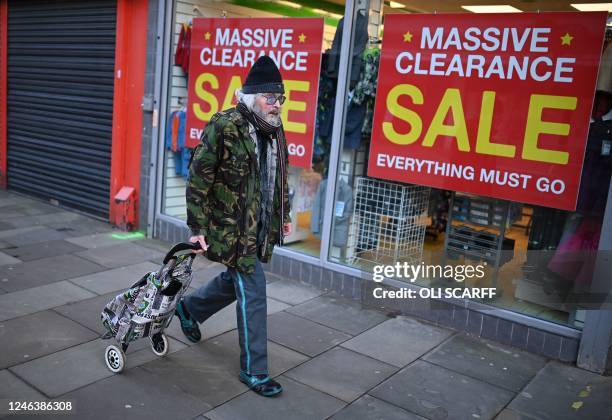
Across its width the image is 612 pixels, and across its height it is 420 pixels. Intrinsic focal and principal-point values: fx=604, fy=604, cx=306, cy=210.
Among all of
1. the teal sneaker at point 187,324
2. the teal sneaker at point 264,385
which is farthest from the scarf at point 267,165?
the teal sneaker at point 187,324

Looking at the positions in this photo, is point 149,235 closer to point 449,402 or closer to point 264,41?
point 264,41

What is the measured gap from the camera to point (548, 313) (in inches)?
193

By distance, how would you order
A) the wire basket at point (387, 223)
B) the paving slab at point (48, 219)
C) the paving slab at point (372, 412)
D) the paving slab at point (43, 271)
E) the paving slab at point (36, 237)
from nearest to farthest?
the paving slab at point (372, 412), the paving slab at point (43, 271), the wire basket at point (387, 223), the paving slab at point (36, 237), the paving slab at point (48, 219)

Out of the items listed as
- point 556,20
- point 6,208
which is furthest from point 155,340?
point 6,208

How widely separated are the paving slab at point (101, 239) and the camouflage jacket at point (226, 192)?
365cm

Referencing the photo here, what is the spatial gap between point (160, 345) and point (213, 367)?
1.34 ft

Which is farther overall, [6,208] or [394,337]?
[6,208]

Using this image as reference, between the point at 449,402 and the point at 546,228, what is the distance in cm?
192

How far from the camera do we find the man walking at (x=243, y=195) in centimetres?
372

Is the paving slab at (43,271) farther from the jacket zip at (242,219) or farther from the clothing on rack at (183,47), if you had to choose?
the jacket zip at (242,219)

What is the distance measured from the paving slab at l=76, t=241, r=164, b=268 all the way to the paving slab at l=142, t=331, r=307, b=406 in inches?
87.4

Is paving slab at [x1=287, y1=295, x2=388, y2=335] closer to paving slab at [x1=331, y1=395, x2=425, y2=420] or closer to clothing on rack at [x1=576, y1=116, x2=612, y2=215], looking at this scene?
paving slab at [x1=331, y1=395, x2=425, y2=420]

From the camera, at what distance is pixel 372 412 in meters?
3.71

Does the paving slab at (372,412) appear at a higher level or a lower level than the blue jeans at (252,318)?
lower
